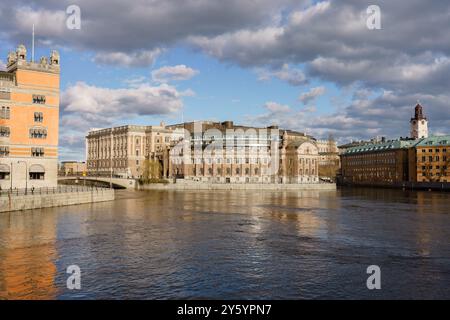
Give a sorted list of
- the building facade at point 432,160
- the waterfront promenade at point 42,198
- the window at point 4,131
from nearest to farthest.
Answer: the waterfront promenade at point 42,198
the window at point 4,131
the building facade at point 432,160

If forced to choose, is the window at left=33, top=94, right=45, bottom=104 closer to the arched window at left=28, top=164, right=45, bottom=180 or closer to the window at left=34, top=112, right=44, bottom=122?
the window at left=34, top=112, right=44, bottom=122

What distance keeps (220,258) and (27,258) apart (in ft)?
45.0

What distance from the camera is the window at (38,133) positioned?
83.9 meters

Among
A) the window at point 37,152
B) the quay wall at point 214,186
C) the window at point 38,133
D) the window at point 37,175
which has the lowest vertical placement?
the quay wall at point 214,186

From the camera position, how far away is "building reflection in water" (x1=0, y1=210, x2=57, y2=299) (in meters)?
24.3

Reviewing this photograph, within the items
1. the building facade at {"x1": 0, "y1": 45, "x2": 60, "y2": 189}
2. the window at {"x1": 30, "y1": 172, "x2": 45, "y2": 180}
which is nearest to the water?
the building facade at {"x1": 0, "y1": 45, "x2": 60, "y2": 189}

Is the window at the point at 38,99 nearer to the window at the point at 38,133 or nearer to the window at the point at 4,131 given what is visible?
the window at the point at 38,133

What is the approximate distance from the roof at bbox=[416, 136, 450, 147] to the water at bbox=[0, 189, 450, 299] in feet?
457

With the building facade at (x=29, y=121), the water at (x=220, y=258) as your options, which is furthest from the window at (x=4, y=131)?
the water at (x=220, y=258)

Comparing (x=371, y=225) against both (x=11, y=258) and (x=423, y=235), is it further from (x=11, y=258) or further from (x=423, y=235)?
(x=11, y=258)

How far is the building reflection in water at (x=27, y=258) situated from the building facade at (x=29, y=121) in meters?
30.6

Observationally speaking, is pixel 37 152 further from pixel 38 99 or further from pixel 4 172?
pixel 38 99
